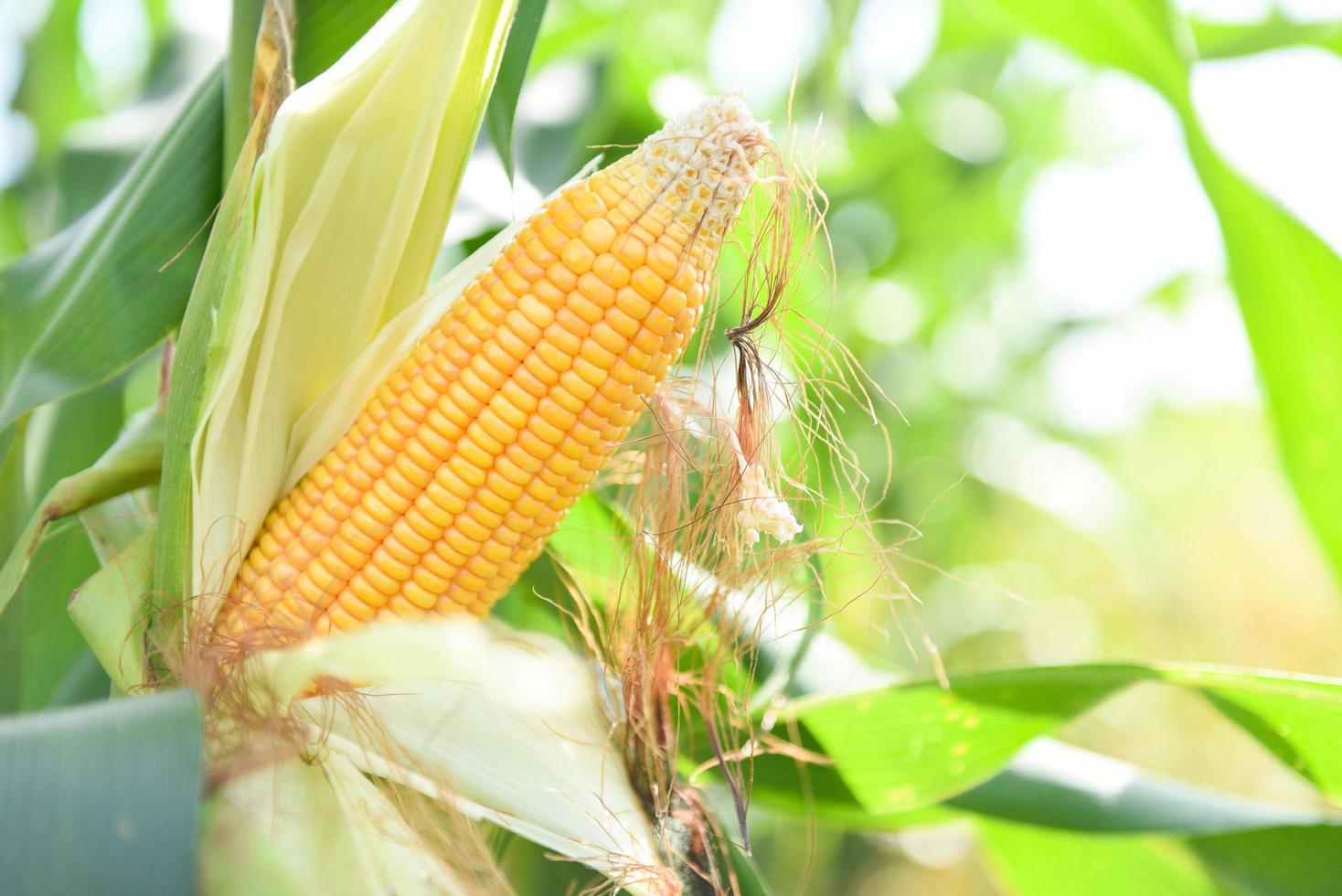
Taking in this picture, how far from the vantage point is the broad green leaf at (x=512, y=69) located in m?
0.51

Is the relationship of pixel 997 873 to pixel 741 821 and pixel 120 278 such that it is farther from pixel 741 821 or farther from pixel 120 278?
pixel 120 278

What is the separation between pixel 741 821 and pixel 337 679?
23cm

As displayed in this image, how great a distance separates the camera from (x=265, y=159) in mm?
391

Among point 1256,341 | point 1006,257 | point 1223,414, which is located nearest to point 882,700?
point 1256,341

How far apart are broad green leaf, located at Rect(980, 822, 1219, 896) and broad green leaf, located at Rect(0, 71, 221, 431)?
0.86 metres

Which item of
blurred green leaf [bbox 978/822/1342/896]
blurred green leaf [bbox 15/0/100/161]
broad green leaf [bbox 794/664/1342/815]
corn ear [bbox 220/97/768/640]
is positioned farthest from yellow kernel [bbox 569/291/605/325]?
blurred green leaf [bbox 15/0/100/161]

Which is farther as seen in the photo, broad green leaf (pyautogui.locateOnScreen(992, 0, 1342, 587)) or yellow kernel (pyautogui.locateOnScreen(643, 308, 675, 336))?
broad green leaf (pyautogui.locateOnScreen(992, 0, 1342, 587))

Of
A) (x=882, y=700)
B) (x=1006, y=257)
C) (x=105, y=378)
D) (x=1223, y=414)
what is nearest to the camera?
(x=105, y=378)

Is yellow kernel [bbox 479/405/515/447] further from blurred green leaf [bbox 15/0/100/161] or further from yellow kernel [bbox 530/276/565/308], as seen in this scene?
blurred green leaf [bbox 15/0/100/161]

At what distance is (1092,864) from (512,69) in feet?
2.98

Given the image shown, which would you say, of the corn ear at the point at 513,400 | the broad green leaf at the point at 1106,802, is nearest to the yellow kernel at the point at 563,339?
the corn ear at the point at 513,400

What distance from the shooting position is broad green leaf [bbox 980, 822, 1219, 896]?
83cm

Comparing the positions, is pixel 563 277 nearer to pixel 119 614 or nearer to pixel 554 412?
pixel 554 412

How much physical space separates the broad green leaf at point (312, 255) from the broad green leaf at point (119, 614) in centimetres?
2
